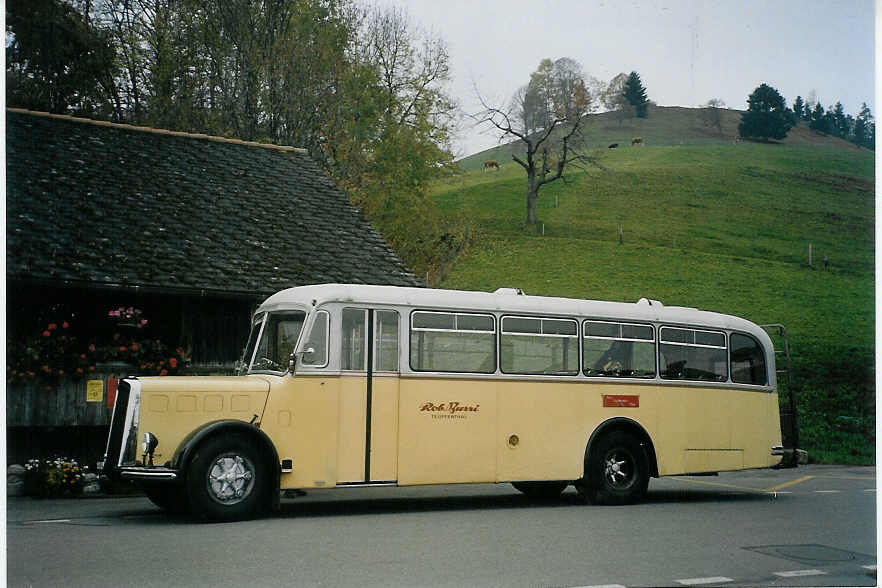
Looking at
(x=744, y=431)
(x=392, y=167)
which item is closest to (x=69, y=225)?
(x=744, y=431)

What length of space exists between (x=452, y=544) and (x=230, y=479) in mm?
2682

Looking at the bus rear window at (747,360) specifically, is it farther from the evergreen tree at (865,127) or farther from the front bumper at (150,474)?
the front bumper at (150,474)

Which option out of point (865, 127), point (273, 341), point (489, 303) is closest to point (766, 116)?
point (865, 127)

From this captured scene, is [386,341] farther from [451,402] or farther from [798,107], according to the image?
[798,107]

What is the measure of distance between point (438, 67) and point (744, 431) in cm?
2089

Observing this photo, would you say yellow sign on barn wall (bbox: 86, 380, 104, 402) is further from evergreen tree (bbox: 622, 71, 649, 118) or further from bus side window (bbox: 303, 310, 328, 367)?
evergreen tree (bbox: 622, 71, 649, 118)

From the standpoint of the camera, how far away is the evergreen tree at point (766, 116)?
2780 centimetres

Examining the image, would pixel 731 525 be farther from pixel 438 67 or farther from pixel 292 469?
pixel 438 67

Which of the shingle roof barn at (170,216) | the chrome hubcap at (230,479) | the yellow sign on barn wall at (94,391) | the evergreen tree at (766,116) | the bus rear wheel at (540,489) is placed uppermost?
the evergreen tree at (766,116)

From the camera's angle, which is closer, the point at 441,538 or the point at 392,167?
the point at 441,538

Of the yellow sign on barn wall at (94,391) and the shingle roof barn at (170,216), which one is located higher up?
the shingle roof barn at (170,216)

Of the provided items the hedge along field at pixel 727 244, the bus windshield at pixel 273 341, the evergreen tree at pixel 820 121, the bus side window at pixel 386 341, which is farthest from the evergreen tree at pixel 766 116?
the bus windshield at pixel 273 341

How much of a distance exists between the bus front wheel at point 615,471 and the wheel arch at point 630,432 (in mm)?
56

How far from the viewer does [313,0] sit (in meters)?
31.6
